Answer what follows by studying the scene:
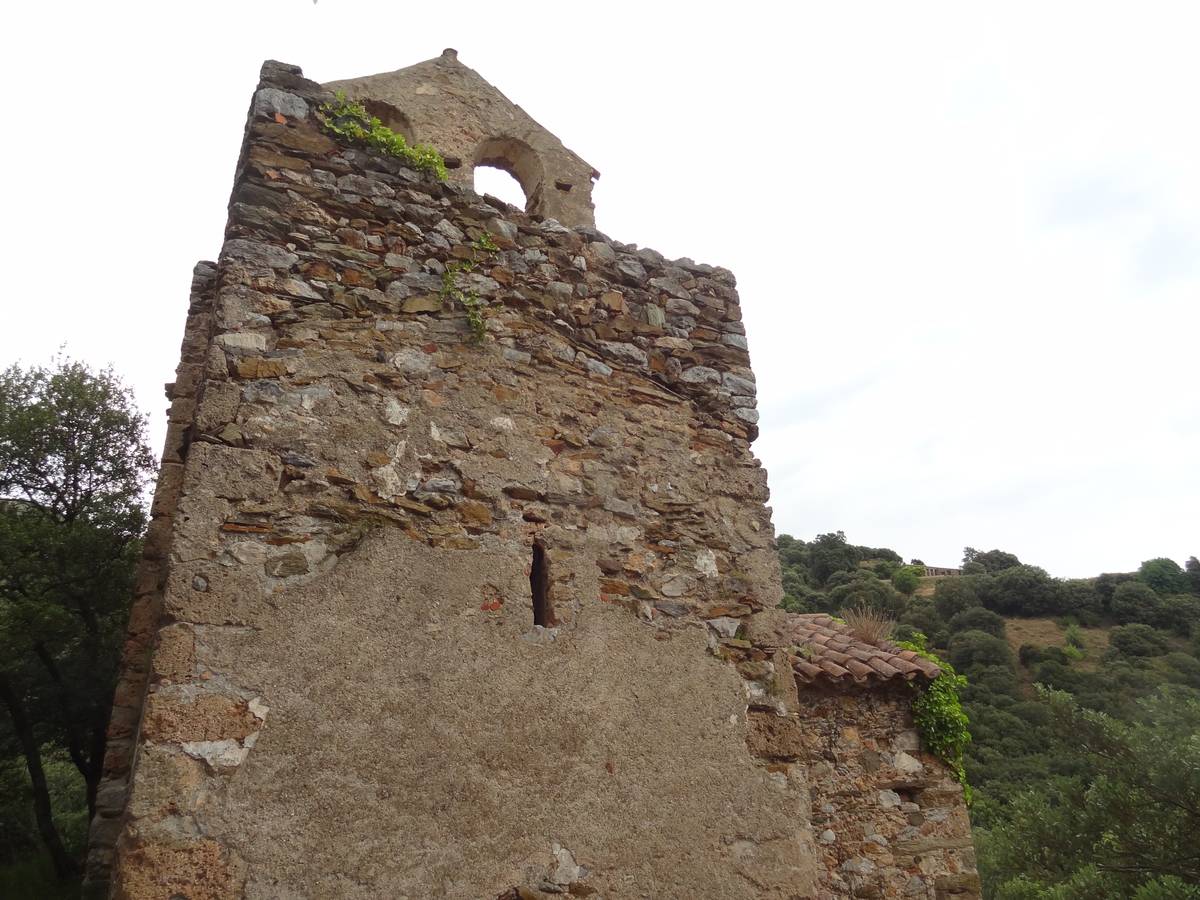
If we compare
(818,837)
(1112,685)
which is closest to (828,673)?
(818,837)

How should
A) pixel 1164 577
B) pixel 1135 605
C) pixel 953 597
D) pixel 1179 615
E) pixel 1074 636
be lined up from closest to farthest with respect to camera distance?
pixel 1074 636
pixel 1179 615
pixel 953 597
pixel 1135 605
pixel 1164 577

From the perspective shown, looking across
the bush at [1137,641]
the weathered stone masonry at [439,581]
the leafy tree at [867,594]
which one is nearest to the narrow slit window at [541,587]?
the weathered stone masonry at [439,581]

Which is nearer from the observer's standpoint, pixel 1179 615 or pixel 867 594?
pixel 867 594

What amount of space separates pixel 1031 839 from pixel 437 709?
1498cm

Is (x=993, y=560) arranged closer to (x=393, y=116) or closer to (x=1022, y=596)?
(x=1022, y=596)

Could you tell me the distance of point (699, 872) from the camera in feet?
11.0

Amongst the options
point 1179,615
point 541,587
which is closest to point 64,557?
point 541,587

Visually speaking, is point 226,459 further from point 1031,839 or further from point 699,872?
point 1031,839

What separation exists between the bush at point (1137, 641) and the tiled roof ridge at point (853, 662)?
29.9 metres

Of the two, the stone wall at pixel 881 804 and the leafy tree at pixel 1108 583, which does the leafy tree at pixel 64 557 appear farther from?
the leafy tree at pixel 1108 583

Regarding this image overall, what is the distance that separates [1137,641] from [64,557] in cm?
3549

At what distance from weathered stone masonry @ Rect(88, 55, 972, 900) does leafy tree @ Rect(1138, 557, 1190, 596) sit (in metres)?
44.6

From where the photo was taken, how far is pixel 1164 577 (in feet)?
133

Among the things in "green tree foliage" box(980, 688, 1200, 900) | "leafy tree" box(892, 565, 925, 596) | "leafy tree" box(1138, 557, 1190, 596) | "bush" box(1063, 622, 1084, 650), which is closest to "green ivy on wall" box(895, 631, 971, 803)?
"green tree foliage" box(980, 688, 1200, 900)
